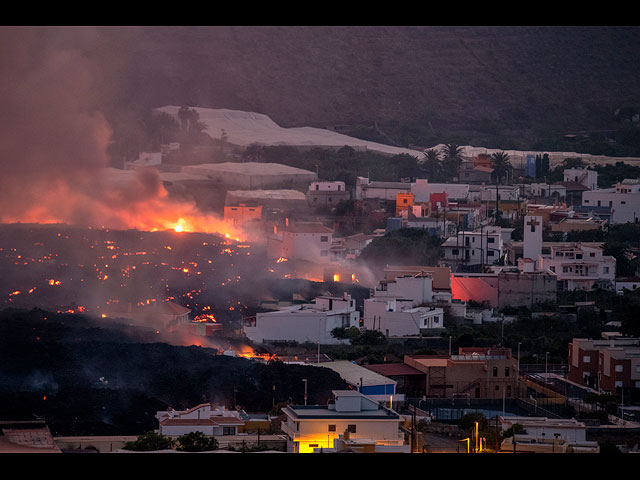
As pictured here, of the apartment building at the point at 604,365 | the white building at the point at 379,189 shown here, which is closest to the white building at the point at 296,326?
the apartment building at the point at 604,365

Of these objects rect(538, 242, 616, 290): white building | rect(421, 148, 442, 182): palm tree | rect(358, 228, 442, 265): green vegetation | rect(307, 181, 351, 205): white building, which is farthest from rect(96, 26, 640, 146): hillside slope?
rect(538, 242, 616, 290): white building

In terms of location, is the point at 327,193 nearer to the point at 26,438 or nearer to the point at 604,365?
the point at 604,365

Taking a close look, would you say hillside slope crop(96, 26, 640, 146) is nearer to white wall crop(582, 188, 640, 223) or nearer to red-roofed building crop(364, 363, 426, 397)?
white wall crop(582, 188, 640, 223)

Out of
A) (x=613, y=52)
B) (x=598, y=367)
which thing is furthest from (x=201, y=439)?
(x=613, y=52)
